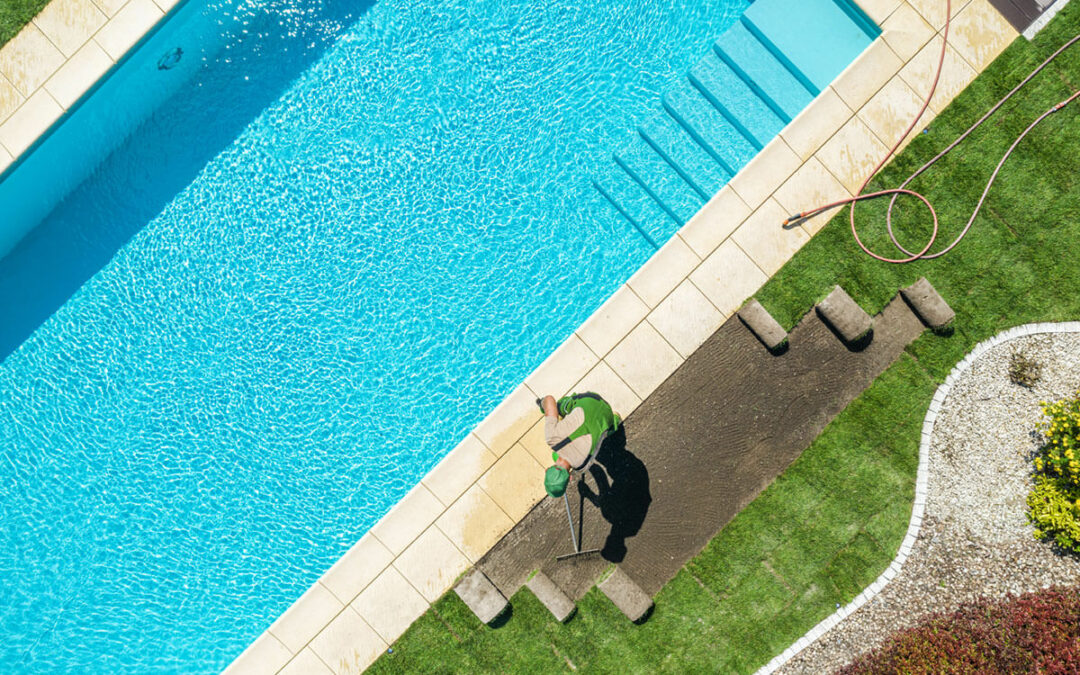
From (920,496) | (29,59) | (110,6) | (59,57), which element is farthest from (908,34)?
(29,59)

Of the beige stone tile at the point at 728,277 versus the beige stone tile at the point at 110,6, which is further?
the beige stone tile at the point at 110,6

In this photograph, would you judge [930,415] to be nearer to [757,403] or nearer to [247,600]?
[757,403]

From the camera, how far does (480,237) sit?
40.7ft

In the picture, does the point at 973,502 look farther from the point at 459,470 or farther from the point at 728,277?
the point at 459,470

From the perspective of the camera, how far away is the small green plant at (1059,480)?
10445mm

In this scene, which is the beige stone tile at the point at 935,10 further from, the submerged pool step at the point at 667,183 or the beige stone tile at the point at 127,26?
the beige stone tile at the point at 127,26

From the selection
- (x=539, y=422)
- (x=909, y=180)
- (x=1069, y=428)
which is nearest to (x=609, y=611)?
(x=539, y=422)

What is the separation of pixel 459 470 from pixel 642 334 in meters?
3.79

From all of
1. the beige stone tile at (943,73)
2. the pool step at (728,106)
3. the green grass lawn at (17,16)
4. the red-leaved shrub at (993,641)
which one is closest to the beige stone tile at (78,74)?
the green grass lawn at (17,16)

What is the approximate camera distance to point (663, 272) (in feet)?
38.6

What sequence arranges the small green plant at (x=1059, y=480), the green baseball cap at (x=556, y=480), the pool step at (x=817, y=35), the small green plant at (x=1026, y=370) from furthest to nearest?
1. the pool step at (x=817, y=35)
2. the small green plant at (x=1026, y=370)
3. the small green plant at (x=1059, y=480)
4. the green baseball cap at (x=556, y=480)

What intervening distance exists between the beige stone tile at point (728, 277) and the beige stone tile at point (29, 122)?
11.1m

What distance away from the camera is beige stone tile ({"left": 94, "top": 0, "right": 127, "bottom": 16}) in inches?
469

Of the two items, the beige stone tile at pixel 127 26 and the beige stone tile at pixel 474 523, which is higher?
the beige stone tile at pixel 127 26
